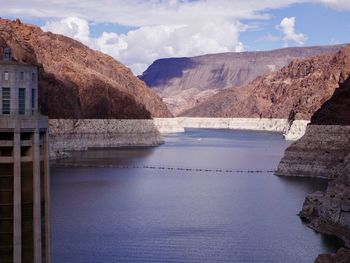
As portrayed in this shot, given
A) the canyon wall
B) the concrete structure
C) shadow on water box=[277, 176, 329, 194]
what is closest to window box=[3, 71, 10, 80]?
the concrete structure

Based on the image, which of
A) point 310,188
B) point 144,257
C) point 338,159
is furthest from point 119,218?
point 338,159

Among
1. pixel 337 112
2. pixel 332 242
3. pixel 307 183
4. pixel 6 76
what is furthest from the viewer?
pixel 337 112

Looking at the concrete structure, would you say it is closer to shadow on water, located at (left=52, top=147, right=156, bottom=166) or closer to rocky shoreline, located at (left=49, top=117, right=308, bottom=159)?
shadow on water, located at (left=52, top=147, right=156, bottom=166)

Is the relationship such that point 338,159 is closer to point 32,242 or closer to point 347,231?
point 347,231

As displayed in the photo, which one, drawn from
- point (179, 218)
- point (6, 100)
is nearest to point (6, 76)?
point (6, 100)

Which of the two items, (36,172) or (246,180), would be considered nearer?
(36,172)

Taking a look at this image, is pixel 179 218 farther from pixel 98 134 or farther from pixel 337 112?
pixel 98 134
